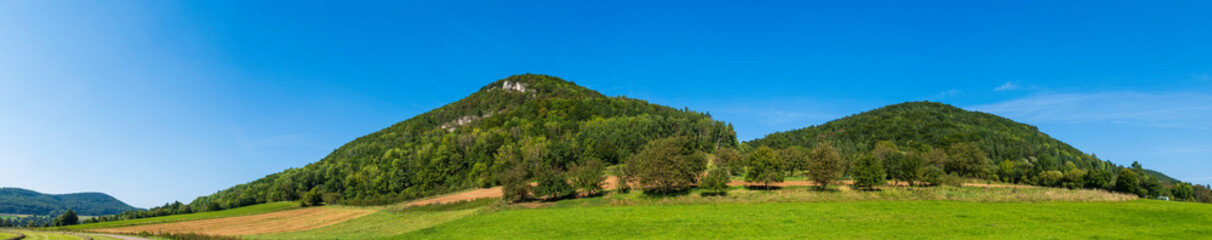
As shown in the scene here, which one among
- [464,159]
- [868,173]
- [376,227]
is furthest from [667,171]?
[464,159]

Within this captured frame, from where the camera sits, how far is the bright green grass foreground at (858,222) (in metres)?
33.0

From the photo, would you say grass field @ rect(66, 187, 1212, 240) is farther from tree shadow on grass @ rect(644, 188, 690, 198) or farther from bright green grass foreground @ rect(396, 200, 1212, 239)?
tree shadow on grass @ rect(644, 188, 690, 198)

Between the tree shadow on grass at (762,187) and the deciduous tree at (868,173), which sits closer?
the deciduous tree at (868,173)

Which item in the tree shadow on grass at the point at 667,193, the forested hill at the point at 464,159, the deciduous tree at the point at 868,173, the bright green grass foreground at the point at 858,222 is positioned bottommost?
the bright green grass foreground at the point at 858,222

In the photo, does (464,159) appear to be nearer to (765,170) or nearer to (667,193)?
(667,193)

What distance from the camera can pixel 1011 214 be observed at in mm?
40469

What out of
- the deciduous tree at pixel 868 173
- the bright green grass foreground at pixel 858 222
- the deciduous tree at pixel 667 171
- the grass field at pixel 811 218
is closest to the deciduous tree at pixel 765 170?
the grass field at pixel 811 218

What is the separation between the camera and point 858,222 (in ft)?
128

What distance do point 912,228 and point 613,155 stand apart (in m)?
99.0

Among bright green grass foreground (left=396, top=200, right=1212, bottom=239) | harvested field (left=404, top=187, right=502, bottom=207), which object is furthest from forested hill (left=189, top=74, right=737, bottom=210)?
bright green grass foreground (left=396, top=200, right=1212, bottom=239)

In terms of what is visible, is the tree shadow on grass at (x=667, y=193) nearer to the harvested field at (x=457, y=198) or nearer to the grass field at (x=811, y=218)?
the grass field at (x=811, y=218)

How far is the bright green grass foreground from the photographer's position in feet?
108

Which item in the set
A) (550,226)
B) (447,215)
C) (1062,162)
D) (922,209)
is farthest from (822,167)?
(1062,162)

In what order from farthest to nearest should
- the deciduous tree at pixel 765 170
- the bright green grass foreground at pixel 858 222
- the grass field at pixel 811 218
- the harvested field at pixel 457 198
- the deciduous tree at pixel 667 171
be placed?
the harvested field at pixel 457 198
the deciduous tree at pixel 765 170
the deciduous tree at pixel 667 171
the grass field at pixel 811 218
the bright green grass foreground at pixel 858 222
